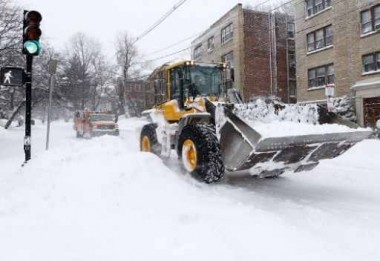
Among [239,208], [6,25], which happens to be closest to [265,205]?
[239,208]

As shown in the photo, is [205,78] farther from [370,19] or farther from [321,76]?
[321,76]

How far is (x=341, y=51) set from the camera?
2588 centimetres

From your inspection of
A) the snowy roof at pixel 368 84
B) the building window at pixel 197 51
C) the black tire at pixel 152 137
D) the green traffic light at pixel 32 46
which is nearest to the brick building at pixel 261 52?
the building window at pixel 197 51

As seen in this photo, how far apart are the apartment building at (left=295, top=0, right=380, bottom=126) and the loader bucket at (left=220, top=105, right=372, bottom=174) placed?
17.6 m

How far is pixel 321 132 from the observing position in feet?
22.2

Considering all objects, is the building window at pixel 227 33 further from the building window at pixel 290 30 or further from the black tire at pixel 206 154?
the black tire at pixel 206 154

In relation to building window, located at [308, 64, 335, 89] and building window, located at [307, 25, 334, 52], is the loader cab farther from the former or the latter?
building window, located at [307, 25, 334, 52]

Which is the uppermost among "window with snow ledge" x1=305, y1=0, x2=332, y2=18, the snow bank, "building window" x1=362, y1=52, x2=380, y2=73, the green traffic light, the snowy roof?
"window with snow ledge" x1=305, y1=0, x2=332, y2=18

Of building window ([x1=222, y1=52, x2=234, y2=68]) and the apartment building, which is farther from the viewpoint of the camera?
building window ([x1=222, y1=52, x2=234, y2=68])

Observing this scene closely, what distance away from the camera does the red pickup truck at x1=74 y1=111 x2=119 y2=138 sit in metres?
25.4

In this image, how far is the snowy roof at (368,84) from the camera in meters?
22.6

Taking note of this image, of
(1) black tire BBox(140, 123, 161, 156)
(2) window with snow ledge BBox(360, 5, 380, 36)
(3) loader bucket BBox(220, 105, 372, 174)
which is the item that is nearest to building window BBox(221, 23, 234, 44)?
(2) window with snow ledge BBox(360, 5, 380, 36)

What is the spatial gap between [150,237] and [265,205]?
7.64ft

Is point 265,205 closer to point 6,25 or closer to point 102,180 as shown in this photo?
point 102,180
